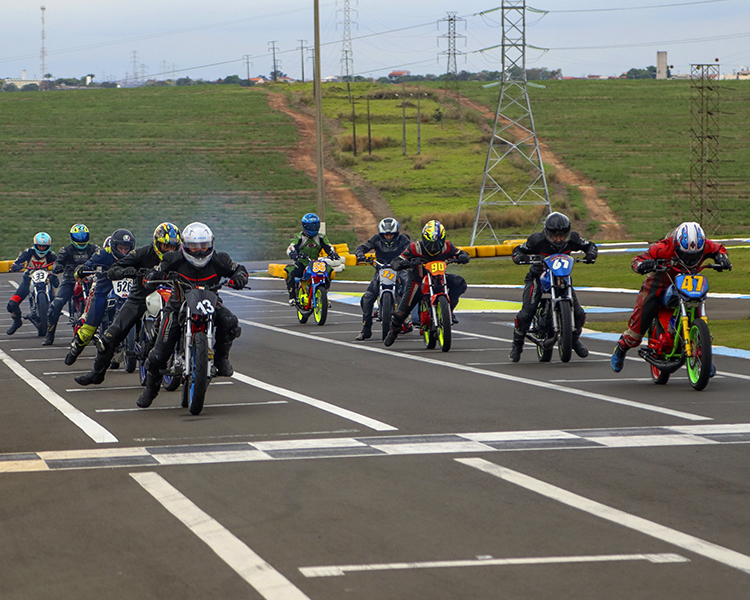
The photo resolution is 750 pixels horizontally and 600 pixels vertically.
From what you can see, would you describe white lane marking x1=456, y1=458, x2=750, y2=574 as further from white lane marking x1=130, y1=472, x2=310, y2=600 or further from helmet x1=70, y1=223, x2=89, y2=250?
helmet x1=70, y1=223, x2=89, y2=250

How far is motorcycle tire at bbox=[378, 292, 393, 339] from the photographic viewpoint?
61.6ft

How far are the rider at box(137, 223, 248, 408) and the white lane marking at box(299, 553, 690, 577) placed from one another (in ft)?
18.7

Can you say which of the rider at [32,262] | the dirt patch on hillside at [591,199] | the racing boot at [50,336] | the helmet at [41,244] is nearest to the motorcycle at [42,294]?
the rider at [32,262]

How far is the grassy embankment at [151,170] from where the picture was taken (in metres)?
69.2

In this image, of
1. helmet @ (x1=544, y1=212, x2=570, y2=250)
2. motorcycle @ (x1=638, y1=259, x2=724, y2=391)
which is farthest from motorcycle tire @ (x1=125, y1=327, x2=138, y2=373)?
motorcycle @ (x1=638, y1=259, x2=724, y2=391)

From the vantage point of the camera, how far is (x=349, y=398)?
12.5 metres

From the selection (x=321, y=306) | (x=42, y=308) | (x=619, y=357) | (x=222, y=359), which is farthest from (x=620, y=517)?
(x=42, y=308)

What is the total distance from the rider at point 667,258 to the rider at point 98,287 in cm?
647

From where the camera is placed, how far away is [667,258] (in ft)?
42.7

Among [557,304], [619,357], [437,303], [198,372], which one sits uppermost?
[557,304]

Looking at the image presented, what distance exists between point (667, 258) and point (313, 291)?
10618 millimetres

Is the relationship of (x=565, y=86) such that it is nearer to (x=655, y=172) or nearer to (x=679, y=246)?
(x=655, y=172)

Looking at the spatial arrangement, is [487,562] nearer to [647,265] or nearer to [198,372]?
[198,372]

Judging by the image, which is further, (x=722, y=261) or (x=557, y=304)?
(x=557, y=304)
